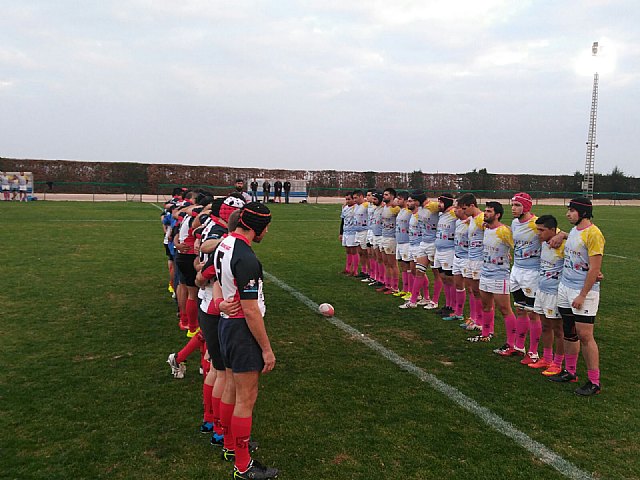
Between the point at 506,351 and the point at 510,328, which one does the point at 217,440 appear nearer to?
the point at 506,351

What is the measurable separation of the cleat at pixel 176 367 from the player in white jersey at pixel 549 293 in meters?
4.51

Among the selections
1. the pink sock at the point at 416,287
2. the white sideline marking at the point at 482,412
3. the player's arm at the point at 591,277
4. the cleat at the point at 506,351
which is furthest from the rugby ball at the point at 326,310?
the player's arm at the point at 591,277

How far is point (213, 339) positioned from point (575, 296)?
4087 millimetres

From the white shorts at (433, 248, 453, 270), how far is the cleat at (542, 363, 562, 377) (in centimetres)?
289

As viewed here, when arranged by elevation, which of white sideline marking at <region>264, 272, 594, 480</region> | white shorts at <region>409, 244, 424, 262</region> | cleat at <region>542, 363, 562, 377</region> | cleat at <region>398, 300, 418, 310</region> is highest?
white shorts at <region>409, 244, 424, 262</region>

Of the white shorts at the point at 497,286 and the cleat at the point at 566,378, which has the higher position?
the white shorts at the point at 497,286

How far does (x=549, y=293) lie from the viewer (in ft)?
20.8

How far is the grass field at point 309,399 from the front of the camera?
4363mm

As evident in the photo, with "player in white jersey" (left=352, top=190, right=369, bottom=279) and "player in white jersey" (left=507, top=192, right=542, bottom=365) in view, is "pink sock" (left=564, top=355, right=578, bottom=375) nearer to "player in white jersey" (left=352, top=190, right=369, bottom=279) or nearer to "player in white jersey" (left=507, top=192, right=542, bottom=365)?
"player in white jersey" (left=507, top=192, right=542, bottom=365)

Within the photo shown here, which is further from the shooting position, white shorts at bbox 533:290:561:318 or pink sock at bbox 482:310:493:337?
pink sock at bbox 482:310:493:337

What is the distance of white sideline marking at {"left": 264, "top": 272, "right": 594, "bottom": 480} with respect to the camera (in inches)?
171

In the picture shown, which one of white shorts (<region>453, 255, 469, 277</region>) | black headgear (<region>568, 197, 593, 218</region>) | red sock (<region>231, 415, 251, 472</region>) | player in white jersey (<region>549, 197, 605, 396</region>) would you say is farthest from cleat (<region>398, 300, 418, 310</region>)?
red sock (<region>231, 415, 251, 472</region>)

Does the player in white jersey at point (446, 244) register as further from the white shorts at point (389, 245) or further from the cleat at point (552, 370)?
the cleat at point (552, 370)

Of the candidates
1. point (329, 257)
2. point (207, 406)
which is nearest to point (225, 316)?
point (207, 406)
